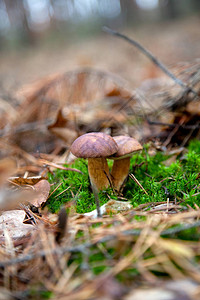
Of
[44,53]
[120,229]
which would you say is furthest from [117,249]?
[44,53]

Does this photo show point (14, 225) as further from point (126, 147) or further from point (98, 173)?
point (126, 147)

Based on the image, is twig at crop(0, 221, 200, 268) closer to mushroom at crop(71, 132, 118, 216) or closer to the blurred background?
mushroom at crop(71, 132, 118, 216)

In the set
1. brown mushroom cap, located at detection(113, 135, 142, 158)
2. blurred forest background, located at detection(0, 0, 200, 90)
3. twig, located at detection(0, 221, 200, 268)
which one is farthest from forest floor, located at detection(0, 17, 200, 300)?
blurred forest background, located at detection(0, 0, 200, 90)

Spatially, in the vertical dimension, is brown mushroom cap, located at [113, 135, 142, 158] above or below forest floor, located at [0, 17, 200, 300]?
above

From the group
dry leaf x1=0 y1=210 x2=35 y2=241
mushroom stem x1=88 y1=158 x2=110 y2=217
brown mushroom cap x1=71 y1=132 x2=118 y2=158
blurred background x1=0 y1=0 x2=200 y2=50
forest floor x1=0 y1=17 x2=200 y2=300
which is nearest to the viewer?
forest floor x1=0 y1=17 x2=200 y2=300

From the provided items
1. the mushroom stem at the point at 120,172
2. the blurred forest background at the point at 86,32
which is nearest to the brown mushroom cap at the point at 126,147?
the mushroom stem at the point at 120,172

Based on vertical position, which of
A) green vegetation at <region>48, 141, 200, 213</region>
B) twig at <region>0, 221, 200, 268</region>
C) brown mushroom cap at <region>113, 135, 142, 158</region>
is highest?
brown mushroom cap at <region>113, 135, 142, 158</region>
